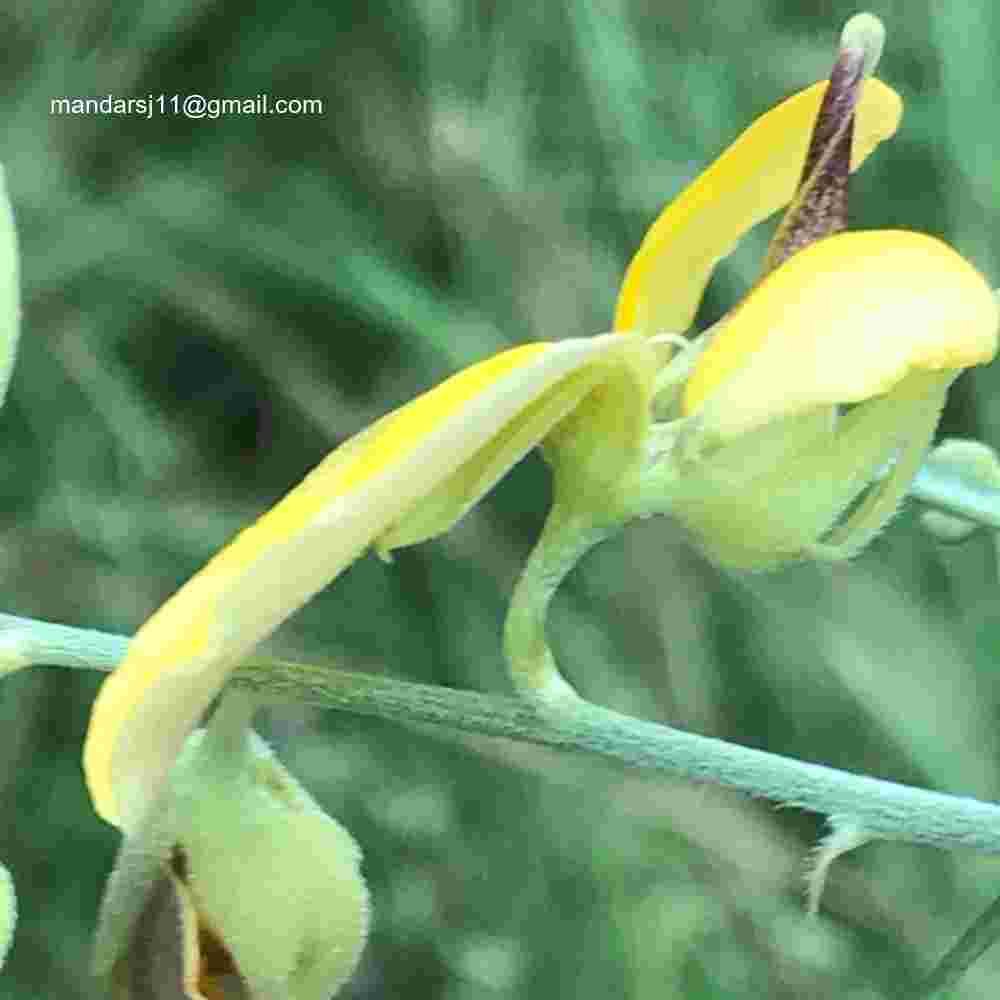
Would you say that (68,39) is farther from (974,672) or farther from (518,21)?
(974,672)

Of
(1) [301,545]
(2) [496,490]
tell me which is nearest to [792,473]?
(1) [301,545]

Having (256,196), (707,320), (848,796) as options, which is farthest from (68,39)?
(848,796)

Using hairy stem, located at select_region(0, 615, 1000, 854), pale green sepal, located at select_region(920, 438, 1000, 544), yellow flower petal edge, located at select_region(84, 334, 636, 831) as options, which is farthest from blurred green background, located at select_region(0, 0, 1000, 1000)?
yellow flower petal edge, located at select_region(84, 334, 636, 831)

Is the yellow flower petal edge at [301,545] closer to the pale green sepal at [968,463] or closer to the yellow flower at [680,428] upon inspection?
→ the yellow flower at [680,428]

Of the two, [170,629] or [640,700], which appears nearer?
[170,629]

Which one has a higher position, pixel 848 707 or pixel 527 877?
pixel 848 707

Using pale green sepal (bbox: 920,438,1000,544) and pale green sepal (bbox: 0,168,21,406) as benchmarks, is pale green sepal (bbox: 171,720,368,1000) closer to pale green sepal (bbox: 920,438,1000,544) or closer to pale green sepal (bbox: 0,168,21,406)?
pale green sepal (bbox: 0,168,21,406)
